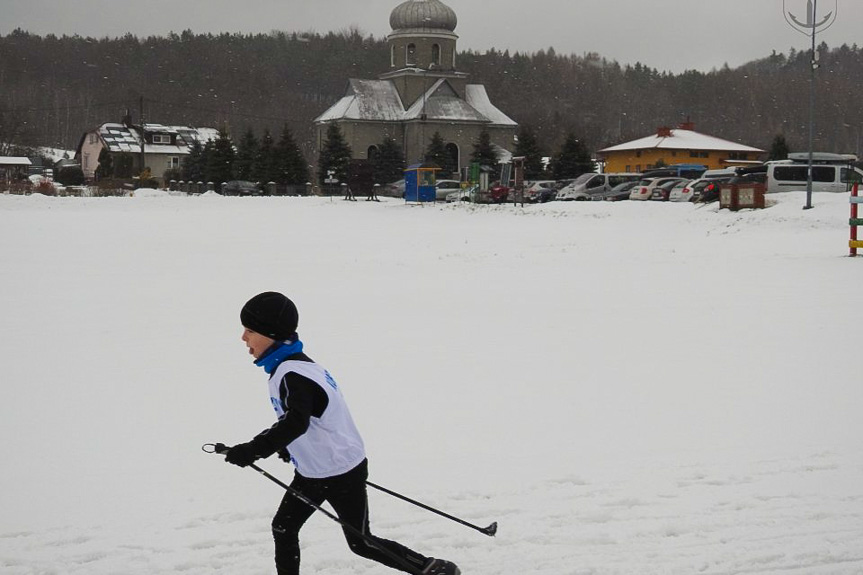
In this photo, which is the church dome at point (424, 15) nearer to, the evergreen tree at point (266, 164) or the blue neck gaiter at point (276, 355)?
the evergreen tree at point (266, 164)

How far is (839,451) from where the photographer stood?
21.6 ft

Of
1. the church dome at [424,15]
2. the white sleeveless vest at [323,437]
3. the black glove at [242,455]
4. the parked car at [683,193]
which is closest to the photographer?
the black glove at [242,455]

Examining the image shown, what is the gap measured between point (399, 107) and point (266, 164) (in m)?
18.5

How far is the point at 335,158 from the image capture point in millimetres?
65312

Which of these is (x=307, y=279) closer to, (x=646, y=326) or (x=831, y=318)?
(x=646, y=326)

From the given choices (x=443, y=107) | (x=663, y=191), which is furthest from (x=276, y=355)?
(x=443, y=107)

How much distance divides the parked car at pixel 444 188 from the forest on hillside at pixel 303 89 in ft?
287

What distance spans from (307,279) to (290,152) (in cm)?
4753

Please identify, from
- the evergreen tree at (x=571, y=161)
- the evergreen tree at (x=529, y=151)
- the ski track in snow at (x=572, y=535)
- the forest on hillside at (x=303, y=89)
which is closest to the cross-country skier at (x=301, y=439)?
the ski track in snow at (x=572, y=535)

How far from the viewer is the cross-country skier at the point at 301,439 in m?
3.83

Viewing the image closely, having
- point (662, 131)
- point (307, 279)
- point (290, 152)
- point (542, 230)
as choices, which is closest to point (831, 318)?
point (307, 279)

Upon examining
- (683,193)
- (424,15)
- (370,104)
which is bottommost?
(683,193)

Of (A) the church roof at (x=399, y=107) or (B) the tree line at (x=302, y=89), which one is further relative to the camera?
(B) the tree line at (x=302, y=89)

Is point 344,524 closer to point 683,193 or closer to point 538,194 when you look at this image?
point 683,193
